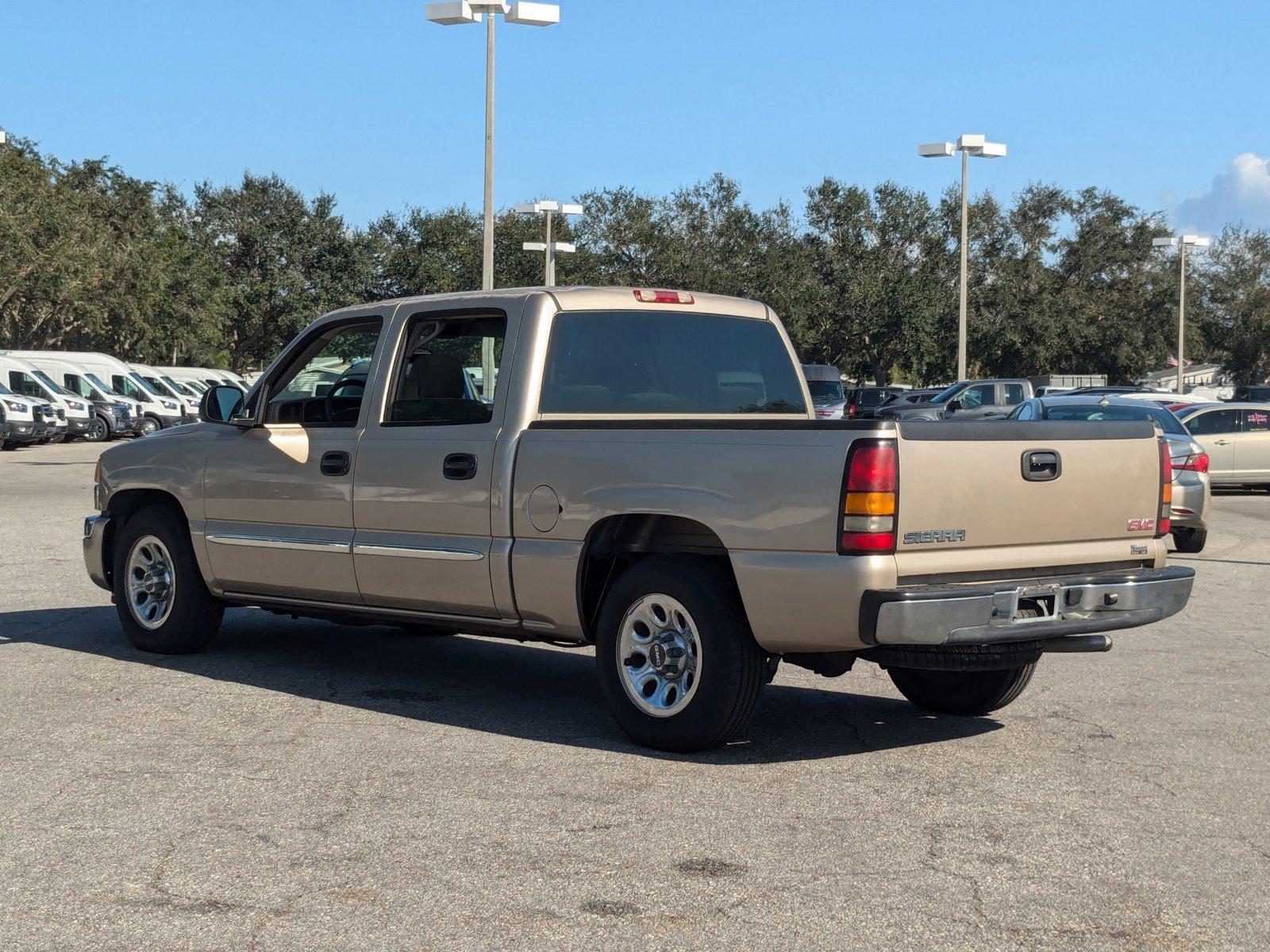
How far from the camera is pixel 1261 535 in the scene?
18578mm

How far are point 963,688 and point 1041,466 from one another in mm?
1537

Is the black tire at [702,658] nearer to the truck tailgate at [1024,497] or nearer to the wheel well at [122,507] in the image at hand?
the truck tailgate at [1024,497]

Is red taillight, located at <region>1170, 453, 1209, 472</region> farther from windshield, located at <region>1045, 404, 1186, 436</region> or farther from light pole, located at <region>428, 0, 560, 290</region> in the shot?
light pole, located at <region>428, 0, 560, 290</region>

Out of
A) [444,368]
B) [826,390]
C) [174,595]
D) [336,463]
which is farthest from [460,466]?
[826,390]

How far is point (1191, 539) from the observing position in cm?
1642

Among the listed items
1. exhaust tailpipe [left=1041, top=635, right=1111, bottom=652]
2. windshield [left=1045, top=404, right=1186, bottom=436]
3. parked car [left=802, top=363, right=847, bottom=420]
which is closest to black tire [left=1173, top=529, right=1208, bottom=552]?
windshield [left=1045, top=404, right=1186, bottom=436]

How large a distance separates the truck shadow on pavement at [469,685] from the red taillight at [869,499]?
3.71 ft

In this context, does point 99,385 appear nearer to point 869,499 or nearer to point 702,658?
point 702,658

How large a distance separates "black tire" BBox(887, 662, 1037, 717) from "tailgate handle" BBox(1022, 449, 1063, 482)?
121 cm

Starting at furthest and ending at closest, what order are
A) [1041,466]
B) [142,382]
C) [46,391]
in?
[142,382] < [46,391] < [1041,466]

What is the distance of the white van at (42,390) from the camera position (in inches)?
1576

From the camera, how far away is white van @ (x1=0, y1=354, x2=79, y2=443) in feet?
131

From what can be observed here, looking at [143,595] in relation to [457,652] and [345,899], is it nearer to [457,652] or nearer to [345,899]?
[457,652]

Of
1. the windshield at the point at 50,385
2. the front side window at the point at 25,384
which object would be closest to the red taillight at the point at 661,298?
the front side window at the point at 25,384
